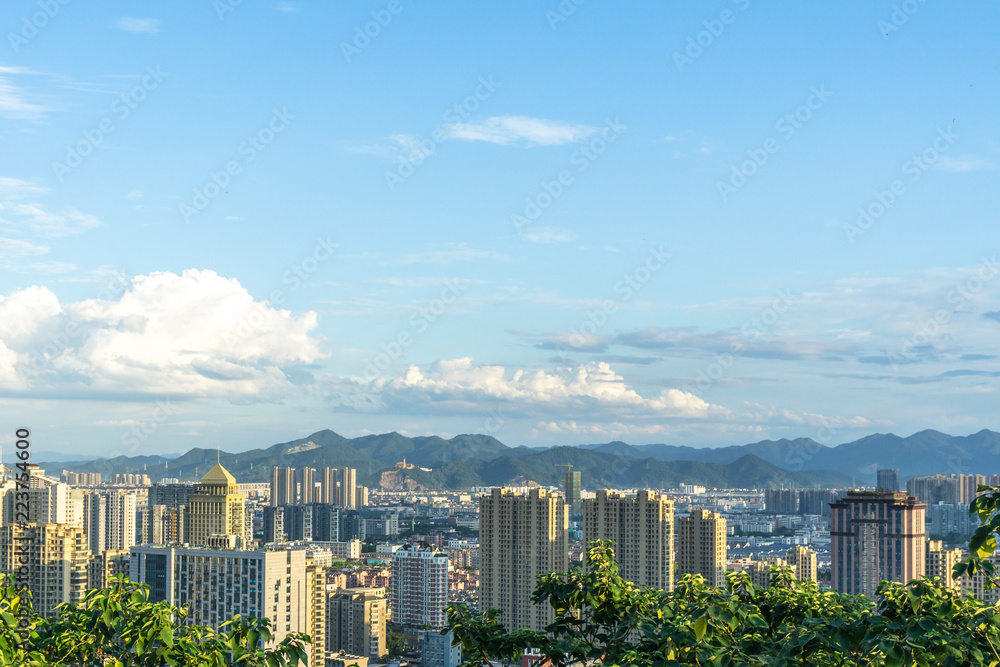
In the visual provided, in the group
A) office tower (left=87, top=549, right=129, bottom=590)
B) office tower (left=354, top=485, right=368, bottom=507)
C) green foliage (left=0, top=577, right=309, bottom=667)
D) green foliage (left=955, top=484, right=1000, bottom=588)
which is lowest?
office tower (left=354, top=485, right=368, bottom=507)

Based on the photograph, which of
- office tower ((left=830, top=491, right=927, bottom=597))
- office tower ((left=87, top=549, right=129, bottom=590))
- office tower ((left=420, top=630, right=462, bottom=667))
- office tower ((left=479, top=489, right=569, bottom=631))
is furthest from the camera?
office tower ((left=830, top=491, right=927, bottom=597))

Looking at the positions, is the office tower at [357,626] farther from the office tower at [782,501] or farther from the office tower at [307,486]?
the office tower at [782,501]

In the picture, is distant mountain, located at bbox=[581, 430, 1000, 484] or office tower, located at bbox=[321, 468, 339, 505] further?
distant mountain, located at bbox=[581, 430, 1000, 484]

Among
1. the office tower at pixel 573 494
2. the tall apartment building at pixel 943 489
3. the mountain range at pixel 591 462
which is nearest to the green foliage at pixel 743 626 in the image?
the tall apartment building at pixel 943 489

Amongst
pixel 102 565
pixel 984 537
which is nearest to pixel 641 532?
pixel 102 565

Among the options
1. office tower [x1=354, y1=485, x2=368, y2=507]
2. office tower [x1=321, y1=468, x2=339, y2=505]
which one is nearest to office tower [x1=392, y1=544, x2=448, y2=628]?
office tower [x1=321, y1=468, x2=339, y2=505]

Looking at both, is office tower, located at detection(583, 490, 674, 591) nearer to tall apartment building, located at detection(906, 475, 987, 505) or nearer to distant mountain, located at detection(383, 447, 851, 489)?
tall apartment building, located at detection(906, 475, 987, 505)
